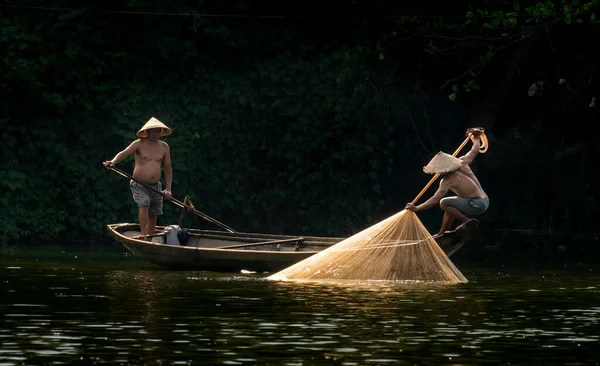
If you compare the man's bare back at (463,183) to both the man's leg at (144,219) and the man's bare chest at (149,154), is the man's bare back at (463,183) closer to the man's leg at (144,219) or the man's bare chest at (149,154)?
the man's bare chest at (149,154)

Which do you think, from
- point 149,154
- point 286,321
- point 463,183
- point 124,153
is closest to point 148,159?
point 149,154

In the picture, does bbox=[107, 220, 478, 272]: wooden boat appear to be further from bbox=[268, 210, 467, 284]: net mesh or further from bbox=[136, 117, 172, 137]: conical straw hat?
bbox=[136, 117, 172, 137]: conical straw hat

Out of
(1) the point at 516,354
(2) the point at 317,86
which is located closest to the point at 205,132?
(2) the point at 317,86

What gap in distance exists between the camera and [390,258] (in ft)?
57.7

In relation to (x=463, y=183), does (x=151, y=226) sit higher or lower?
lower

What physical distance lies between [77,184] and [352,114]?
531 centimetres

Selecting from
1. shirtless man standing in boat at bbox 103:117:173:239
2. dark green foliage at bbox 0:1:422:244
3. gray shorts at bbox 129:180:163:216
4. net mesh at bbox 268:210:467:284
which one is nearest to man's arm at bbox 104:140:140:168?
shirtless man standing in boat at bbox 103:117:173:239

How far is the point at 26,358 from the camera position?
33.0 ft

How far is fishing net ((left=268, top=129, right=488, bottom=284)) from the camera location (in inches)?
693

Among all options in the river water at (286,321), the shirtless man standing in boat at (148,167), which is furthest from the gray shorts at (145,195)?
the river water at (286,321)

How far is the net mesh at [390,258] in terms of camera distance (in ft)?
57.7

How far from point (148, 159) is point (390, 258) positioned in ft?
16.8

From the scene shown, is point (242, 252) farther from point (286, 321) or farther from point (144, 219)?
point (286, 321)

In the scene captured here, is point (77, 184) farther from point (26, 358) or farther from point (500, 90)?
point (26, 358)
